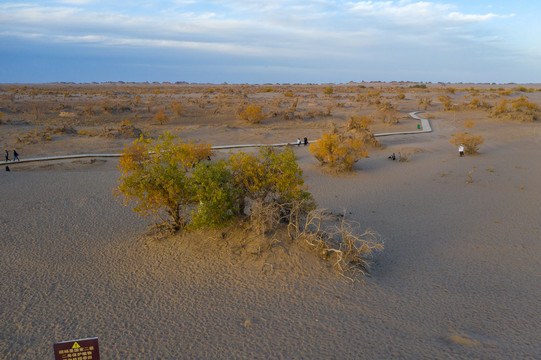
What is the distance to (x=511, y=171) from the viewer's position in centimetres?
2066

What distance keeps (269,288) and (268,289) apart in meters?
0.04

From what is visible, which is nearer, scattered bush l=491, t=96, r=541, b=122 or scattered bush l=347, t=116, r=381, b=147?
scattered bush l=347, t=116, r=381, b=147

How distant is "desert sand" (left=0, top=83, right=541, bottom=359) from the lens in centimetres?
684

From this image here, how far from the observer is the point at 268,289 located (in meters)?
8.51

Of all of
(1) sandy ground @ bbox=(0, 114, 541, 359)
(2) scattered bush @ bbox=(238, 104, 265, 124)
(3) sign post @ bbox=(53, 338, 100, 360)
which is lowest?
(1) sandy ground @ bbox=(0, 114, 541, 359)

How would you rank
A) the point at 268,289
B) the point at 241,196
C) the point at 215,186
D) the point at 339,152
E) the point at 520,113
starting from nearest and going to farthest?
the point at 268,289 → the point at 215,186 → the point at 241,196 → the point at 339,152 → the point at 520,113

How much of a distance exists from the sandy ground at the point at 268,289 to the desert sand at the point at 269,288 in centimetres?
4

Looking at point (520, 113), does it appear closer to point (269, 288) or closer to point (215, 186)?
point (215, 186)

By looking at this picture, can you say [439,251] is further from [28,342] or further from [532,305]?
[28,342]

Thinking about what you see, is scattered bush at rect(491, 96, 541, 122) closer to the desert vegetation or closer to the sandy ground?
the sandy ground

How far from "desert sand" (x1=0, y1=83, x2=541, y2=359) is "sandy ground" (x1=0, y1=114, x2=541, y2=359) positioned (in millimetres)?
38

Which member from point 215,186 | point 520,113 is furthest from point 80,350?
point 520,113

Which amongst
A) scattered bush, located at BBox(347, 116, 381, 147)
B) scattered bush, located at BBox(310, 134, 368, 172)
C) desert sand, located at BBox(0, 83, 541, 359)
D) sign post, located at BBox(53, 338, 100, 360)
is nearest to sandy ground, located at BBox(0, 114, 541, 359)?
desert sand, located at BBox(0, 83, 541, 359)

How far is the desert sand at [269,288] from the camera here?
684cm
